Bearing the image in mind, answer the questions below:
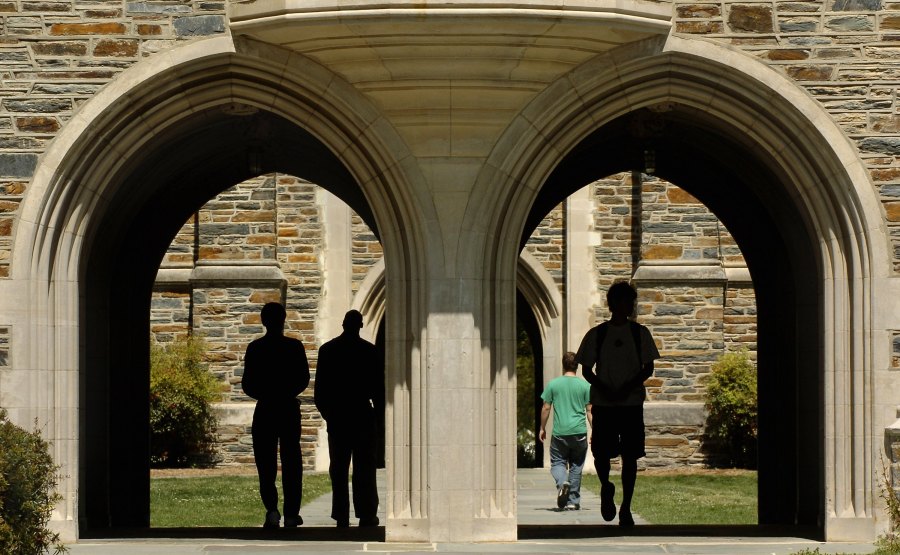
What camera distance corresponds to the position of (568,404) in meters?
17.3

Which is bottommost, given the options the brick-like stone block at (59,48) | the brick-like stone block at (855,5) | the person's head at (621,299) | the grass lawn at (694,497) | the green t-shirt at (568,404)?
the grass lawn at (694,497)

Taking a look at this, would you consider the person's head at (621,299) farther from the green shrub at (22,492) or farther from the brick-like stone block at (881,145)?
the green shrub at (22,492)

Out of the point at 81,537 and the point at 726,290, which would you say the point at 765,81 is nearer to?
the point at 81,537

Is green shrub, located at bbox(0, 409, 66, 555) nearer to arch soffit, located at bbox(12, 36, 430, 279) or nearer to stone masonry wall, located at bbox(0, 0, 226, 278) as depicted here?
arch soffit, located at bbox(12, 36, 430, 279)

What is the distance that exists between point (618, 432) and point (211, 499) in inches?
262

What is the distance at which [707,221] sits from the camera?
81.8 ft

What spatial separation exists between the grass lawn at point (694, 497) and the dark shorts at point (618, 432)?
262cm

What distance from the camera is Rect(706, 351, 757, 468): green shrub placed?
24234mm

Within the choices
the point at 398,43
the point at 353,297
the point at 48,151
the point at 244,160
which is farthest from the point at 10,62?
the point at 353,297

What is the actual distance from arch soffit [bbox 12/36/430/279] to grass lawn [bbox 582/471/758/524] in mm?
4868

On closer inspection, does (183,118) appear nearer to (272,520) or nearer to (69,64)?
(69,64)

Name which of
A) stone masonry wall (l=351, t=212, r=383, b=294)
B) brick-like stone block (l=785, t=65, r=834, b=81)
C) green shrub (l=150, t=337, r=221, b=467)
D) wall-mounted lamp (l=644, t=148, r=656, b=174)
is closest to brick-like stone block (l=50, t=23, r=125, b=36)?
brick-like stone block (l=785, t=65, r=834, b=81)

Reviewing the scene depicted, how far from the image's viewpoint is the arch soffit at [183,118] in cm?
1168

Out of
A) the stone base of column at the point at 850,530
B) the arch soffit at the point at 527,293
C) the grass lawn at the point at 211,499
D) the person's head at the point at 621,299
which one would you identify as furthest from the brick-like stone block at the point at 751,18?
the arch soffit at the point at 527,293
